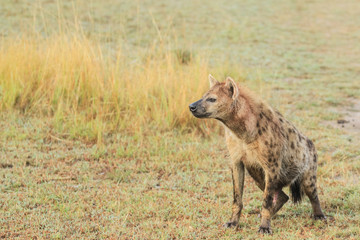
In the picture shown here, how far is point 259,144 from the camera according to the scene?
3695mm

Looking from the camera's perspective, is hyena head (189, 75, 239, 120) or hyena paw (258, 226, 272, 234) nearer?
hyena head (189, 75, 239, 120)

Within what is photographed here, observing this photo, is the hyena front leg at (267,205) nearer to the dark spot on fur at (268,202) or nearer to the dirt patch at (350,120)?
the dark spot on fur at (268,202)

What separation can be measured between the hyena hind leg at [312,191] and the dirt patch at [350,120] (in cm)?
253

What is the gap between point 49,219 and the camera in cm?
394

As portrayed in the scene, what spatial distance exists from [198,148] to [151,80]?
52.7 inches

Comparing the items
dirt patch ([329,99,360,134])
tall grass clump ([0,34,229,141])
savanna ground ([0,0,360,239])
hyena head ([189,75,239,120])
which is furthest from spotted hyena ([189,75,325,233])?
dirt patch ([329,99,360,134])

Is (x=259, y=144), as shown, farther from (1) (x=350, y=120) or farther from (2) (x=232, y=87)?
(1) (x=350, y=120)

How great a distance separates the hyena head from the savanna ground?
0.86 metres

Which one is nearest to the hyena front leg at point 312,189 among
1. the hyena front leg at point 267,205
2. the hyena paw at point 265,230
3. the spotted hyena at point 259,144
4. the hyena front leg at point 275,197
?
the spotted hyena at point 259,144

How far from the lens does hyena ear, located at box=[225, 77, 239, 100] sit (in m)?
3.62

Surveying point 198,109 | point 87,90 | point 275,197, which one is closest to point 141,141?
point 87,90

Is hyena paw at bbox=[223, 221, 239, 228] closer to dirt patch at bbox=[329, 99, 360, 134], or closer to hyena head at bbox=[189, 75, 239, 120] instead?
hyena head at bbox=[189, 75, 239, 120]

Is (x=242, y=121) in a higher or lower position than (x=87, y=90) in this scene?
higher

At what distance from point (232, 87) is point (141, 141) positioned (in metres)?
2.25
